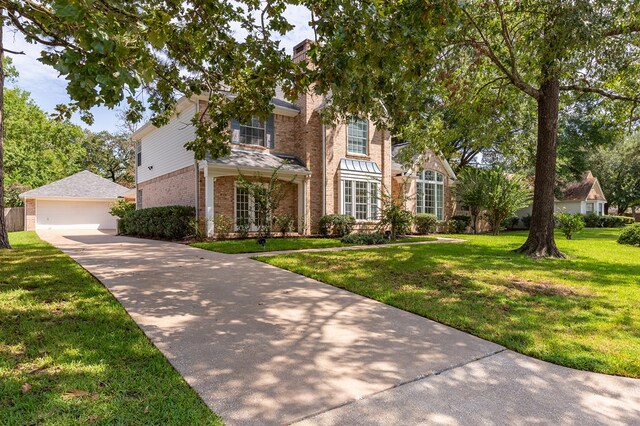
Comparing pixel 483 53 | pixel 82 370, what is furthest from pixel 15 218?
pixel 483 53

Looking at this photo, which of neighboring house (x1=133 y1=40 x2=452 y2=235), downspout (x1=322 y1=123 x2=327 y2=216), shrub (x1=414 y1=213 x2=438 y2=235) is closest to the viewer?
neighboring house (x1=133 y1=40 x2=452 y2=235)

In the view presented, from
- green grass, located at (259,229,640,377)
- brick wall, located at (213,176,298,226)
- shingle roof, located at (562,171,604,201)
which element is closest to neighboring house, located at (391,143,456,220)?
brick wall, located at (213,176,298,226)

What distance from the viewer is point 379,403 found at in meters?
2.73

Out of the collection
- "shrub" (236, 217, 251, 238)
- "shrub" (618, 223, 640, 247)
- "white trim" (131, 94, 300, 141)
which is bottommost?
"shrub" (618, 223, 640, 247)

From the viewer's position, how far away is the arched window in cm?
2089

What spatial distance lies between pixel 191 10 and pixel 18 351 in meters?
6.36

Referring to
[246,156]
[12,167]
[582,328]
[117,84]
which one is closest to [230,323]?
[117,84]

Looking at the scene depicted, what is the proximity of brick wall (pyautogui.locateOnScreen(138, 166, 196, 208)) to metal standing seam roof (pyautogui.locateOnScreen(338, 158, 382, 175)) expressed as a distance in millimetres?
6630

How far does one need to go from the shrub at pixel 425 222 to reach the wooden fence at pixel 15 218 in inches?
1088

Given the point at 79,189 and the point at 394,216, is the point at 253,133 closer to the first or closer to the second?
the point at 394,216

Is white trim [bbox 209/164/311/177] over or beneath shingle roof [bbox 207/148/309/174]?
beneath

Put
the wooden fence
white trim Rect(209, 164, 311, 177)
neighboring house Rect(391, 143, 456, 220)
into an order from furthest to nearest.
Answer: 1. the wooden fence
2. neighboring house Rect(391, 143, 456, 220)
3. white trim Rect(209, 164, 311, 177)

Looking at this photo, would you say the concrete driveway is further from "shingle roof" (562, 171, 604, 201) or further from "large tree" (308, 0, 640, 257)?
"shingle roof" (562, 171, 604, 201)

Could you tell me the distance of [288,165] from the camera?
51.2 ft
